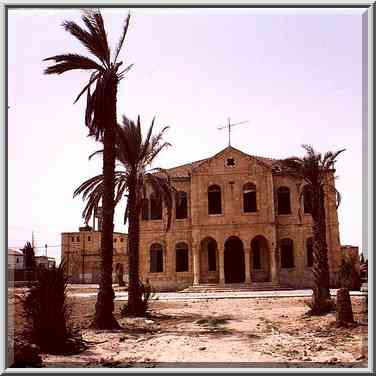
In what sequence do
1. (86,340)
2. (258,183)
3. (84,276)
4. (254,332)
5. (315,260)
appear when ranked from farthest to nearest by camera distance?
(84,276) → (258,183) → (315,260) → (254,332) → (86,340)

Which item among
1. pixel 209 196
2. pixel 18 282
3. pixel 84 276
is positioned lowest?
pixel 84 276

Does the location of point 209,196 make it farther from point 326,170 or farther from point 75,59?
point 75,59

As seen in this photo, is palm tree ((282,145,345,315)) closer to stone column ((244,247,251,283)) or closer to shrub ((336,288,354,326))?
shrub ((336,288,354,326))

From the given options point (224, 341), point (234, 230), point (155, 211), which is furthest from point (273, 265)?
point (224, 341)

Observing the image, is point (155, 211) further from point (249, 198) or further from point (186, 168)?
point (249, 198)

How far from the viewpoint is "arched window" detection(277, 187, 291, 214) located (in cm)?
3108

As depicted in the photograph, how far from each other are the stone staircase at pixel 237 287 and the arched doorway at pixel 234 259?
2.14 meters

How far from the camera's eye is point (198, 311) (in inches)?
712

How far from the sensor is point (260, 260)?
3147 cm

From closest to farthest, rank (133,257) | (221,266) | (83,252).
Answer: (133,257)
(221,266)
(83,252)

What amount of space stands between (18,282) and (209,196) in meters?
20.0

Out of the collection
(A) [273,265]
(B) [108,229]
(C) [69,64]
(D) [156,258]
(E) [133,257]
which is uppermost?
(C) [69,64]

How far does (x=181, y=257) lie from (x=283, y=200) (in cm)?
742

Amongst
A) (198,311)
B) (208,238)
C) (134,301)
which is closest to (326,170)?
(198,311)
